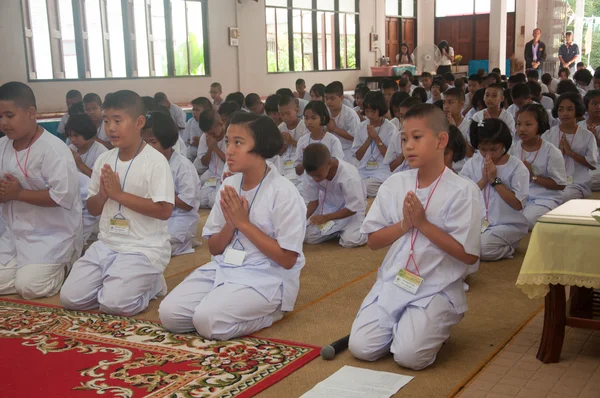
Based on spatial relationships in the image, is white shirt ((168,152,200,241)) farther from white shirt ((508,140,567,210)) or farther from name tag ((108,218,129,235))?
white shirt ((508,140,567,210))

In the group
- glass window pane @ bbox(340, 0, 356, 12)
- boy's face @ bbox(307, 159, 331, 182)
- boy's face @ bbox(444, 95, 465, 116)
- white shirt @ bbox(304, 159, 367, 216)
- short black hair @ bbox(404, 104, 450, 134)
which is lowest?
white shirt @ bbox(304, 159, 367, 216)

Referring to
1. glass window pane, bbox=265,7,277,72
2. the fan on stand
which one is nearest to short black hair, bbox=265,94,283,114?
glass window pane, bbox=265,7,277,72

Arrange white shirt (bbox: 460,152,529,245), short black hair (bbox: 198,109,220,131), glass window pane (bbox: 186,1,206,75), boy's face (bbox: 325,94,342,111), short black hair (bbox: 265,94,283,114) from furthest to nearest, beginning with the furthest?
glass window pane (bbox: 186,1,206,75), short black hair (bbox: 265,94,283,114), boy's face (bbox: 325,94,342,111), short black hair (bbox: 198,109,220,131), white shirt (bbox: 460,152,529,245)

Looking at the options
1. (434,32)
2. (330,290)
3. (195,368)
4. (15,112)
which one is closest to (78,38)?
(15,112)

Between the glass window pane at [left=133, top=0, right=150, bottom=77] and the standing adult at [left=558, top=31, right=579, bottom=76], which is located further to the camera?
the standing adult at [left=558, top=31, right=579, bottom=76]

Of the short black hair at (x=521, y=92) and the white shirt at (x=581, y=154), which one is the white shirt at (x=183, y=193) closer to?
the white shirt at (x=581, y=154)

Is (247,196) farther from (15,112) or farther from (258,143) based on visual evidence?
(15,112)

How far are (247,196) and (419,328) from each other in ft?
3.65

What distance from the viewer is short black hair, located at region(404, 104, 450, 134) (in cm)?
306

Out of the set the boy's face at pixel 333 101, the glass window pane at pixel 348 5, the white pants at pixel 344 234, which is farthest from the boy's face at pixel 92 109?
the glass window pane at pixel 348 5

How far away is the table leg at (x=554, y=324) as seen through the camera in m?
2.94

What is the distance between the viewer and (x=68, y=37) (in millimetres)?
11180

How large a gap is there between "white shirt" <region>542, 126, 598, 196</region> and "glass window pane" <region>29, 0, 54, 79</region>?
7764 mm

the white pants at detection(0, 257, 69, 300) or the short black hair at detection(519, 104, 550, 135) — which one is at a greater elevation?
the short black hair at detection(519, 104, 550, 135)
